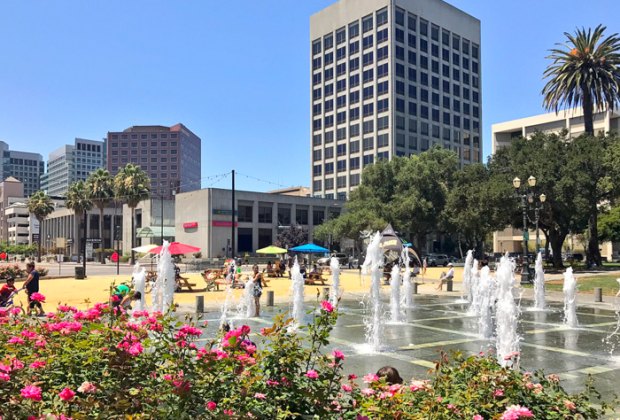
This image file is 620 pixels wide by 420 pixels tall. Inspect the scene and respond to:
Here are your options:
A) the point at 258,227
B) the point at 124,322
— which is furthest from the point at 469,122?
the point at 124,322

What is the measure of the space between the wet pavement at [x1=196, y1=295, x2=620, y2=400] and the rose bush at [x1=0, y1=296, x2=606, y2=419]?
231cm

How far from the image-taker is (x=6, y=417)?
3.01 metres

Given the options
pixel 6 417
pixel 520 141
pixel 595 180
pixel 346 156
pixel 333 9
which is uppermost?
pixel 333 9

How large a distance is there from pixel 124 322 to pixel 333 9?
359 feet

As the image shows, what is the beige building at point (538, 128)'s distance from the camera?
91250 mm

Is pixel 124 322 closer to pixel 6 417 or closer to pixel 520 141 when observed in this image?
pixel 6 417

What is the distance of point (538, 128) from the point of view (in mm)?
Result: 98250

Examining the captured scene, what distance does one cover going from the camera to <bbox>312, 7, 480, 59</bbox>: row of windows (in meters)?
96.4

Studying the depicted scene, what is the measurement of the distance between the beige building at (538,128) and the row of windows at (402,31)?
18.9m

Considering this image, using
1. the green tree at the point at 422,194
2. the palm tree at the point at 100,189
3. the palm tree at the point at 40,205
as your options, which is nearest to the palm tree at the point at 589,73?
the green tree at the point at 422,194

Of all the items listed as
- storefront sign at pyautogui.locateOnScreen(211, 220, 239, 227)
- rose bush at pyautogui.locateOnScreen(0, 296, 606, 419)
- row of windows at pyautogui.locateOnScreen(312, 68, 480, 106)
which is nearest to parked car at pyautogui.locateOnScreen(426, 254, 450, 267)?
storefront sign at pyautogui.locateOnScreen(211, 220, 239, 227)

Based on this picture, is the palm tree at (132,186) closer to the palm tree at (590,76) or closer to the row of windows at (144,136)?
the palm tree at (590,76)

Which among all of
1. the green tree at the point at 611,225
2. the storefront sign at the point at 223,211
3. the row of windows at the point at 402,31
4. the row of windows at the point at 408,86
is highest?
the row of windows at the point at 402,31

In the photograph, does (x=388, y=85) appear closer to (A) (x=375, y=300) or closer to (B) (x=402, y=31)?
(B) (x=402, y=31)
